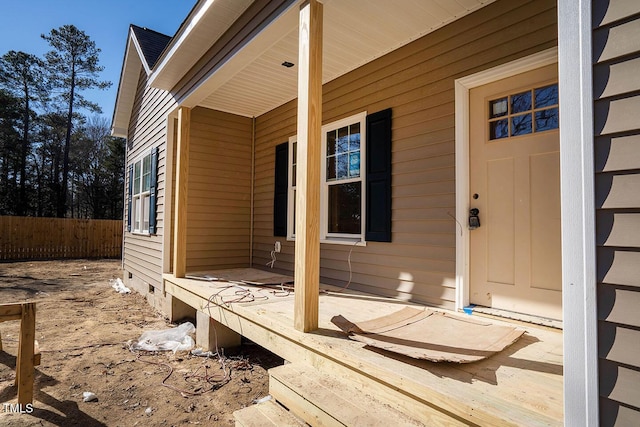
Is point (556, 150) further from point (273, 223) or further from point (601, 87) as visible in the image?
point (273, 223)

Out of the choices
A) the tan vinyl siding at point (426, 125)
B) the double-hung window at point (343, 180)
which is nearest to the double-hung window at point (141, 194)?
the double-hung window at point (343, 180)

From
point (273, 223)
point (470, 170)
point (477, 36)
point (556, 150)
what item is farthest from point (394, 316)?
point (273, 223)

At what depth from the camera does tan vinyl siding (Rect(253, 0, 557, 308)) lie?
2.68 meters

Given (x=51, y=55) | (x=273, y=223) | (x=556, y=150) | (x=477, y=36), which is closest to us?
(x=556, y=150)

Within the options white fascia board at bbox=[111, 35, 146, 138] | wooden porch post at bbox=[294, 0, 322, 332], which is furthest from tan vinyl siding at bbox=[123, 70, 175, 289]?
wooden porch post at bbox=[294, 0, 322, 332]

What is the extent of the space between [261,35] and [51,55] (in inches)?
873

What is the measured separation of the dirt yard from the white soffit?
353cm

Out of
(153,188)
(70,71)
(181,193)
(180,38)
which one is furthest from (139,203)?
(70,71)

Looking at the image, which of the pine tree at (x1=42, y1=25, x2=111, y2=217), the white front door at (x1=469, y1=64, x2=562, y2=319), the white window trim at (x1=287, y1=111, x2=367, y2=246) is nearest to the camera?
the white front door at (x1=469, y1=64, x2=562, y2=319)

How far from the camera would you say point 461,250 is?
288 cm

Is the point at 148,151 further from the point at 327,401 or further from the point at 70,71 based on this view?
the point at 70,71

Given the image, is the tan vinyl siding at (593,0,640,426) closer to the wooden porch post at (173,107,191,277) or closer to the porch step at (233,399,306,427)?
the porch step at (233,399,306,427)

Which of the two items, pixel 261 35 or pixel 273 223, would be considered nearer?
pixel 261 35

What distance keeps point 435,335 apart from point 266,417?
1.11m
